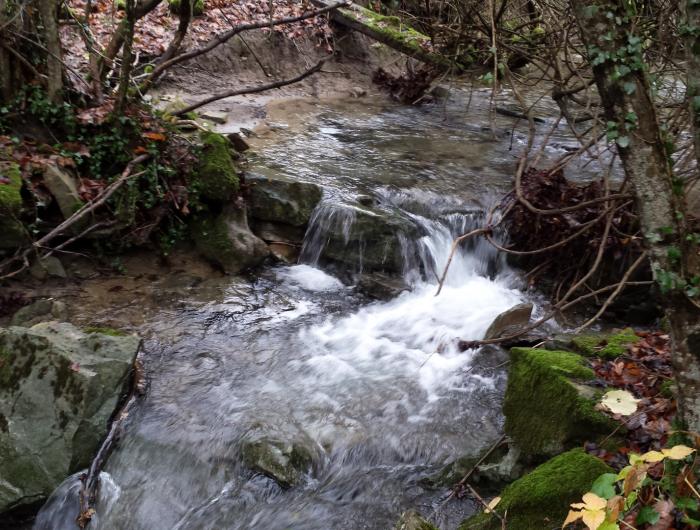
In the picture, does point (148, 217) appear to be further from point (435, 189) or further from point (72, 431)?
point (435, 189)

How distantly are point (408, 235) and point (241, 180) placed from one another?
2.15m

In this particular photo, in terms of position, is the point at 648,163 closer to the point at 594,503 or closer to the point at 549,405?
the point at 594,503

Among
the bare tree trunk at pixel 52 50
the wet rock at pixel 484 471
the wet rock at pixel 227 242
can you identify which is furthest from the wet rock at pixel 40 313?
the wet rock at pixel 484 471

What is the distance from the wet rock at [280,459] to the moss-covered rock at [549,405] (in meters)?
1.47

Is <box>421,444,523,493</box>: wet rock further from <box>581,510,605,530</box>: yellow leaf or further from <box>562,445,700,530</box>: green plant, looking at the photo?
<box>581,510,605,530</box>: yellow leaf

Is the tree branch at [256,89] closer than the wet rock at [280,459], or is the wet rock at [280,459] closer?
the wet rock at [280,459]

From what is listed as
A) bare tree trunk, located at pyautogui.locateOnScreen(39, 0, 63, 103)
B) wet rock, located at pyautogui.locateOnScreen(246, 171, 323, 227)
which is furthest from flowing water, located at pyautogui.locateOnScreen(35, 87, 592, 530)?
bare tree trunk, located at pyautogui.locateOnScreen(39, 0, 63, 103)

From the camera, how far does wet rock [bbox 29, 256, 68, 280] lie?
5797 millimetres

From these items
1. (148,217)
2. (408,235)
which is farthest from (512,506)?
(148,217)

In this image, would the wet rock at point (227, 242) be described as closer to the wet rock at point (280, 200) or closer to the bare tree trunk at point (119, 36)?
the wet rock at point (280, 200)

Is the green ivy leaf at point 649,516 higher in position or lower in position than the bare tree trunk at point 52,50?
lower

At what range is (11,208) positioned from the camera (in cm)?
536

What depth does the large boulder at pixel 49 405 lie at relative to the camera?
3.92 meters

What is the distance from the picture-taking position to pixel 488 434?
448cm
